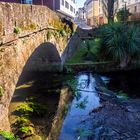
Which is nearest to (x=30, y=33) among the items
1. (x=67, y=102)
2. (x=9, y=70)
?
(x=9, y=70)

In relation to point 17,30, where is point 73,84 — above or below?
below

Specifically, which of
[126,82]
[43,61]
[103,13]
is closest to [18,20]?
[43,61]

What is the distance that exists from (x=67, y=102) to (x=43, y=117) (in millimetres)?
2560

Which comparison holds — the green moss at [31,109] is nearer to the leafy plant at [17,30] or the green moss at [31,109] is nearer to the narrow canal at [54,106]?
the narrow canal at [54,106]

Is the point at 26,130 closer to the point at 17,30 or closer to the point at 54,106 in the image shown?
the point at 17,30

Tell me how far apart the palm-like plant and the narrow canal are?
2157 mm

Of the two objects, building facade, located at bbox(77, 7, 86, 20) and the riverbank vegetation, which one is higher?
building facade, located at bbox(77, 7, 86, 20)

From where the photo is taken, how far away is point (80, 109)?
41.0 ft

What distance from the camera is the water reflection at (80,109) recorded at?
389 inches

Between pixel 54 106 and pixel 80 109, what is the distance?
1245 millimetres

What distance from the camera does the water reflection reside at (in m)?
9.87

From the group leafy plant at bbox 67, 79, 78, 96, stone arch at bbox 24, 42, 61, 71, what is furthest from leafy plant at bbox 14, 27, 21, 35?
stone arch at bbox 24, 42, 61, 71

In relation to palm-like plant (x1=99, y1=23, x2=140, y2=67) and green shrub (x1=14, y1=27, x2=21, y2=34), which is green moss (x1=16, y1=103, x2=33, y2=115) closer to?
green shrub (x1=14, y1=27, x2=21, y2=34)

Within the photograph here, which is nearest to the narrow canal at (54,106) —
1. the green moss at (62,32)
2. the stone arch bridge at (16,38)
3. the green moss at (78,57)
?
the stone arch bridge at (16,38)
